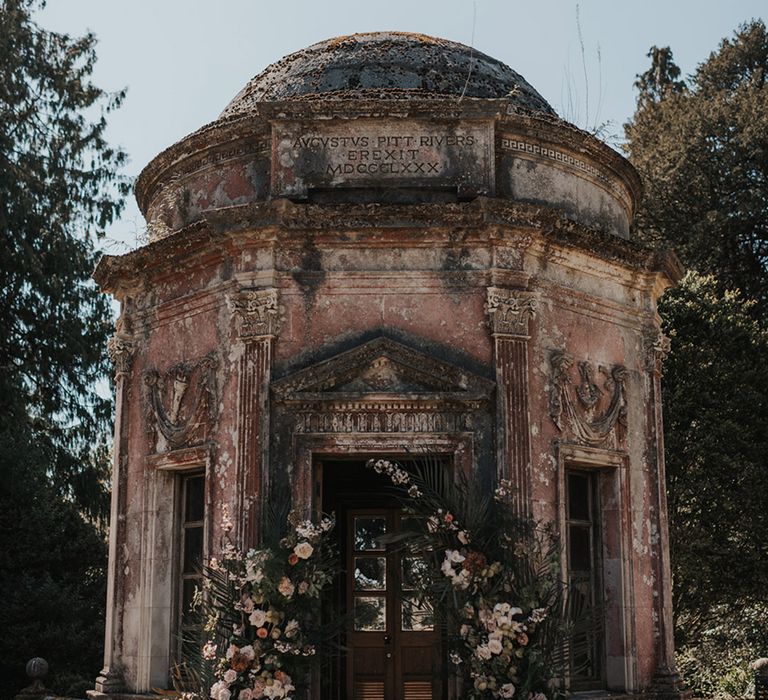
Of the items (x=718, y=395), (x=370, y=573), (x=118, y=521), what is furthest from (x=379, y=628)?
(x=718, y=395)

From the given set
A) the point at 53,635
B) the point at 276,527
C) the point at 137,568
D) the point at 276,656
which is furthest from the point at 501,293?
the point at 53,635

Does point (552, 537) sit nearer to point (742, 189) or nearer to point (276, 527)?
point (276, 527)

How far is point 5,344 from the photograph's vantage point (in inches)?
719

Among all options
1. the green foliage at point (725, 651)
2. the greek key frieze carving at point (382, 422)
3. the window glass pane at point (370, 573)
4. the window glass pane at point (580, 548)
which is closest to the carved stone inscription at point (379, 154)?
the greek key frieze carving at point (382, 422)

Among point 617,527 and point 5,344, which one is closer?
point 617,527

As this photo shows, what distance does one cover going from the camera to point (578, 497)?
27.5 ft

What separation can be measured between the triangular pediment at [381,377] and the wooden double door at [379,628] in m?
2.57

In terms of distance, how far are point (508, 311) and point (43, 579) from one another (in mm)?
10320

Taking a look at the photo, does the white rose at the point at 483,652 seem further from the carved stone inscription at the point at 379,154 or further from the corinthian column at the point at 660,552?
the carved stone inscription at the point at 379,154

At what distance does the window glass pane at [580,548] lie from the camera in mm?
8242

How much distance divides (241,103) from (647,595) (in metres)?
5.74

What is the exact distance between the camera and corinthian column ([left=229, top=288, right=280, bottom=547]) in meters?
7.31

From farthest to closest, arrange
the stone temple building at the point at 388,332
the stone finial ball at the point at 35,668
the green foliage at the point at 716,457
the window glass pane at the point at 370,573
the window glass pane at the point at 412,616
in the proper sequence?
the green foliage at the point at 716,457
the stone finial ball at the point at 35,668
the window glass pane at the point at 370,573
the window glass pane at the point at 412,616
the stone temple building at the point at 388,332

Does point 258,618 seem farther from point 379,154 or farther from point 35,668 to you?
point 35,668
